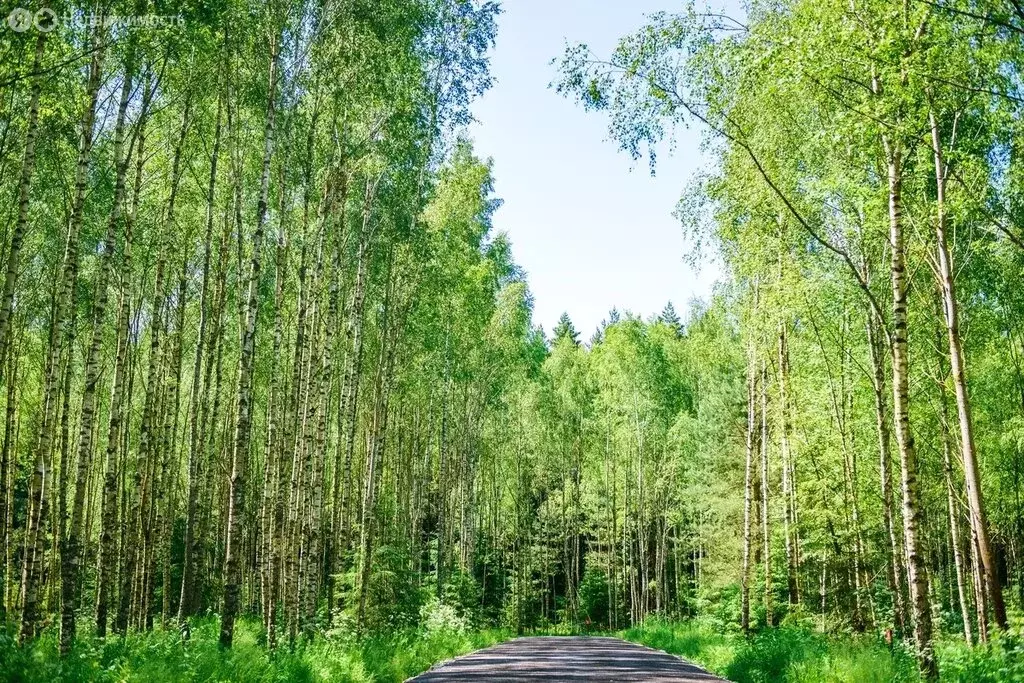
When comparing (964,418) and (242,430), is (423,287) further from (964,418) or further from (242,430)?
(964,418)

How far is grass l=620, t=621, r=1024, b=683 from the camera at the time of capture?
29.1ft

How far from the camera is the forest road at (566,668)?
39.8 feet

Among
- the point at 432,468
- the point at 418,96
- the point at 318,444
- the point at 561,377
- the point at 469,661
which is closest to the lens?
the point at 318,444

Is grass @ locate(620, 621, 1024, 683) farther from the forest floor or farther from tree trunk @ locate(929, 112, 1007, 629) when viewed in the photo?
tree trunk @ locate(929, 112, 1007, 629)

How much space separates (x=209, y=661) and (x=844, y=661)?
810 centimetres

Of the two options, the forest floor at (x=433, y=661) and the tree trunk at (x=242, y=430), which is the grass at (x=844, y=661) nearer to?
the forest floor at (x=433, y=661)

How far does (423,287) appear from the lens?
23.8 meters

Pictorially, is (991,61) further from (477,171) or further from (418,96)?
(477,171)

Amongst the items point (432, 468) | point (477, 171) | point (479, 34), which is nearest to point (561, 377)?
point (432, 468)

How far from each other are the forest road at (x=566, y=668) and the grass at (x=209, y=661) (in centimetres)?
73

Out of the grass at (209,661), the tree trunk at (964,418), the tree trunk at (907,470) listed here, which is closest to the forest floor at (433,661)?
the grass at (209,661)

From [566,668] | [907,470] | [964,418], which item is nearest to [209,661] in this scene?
[566,668]

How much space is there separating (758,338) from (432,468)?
923 inches

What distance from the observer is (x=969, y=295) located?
63.1 feet
